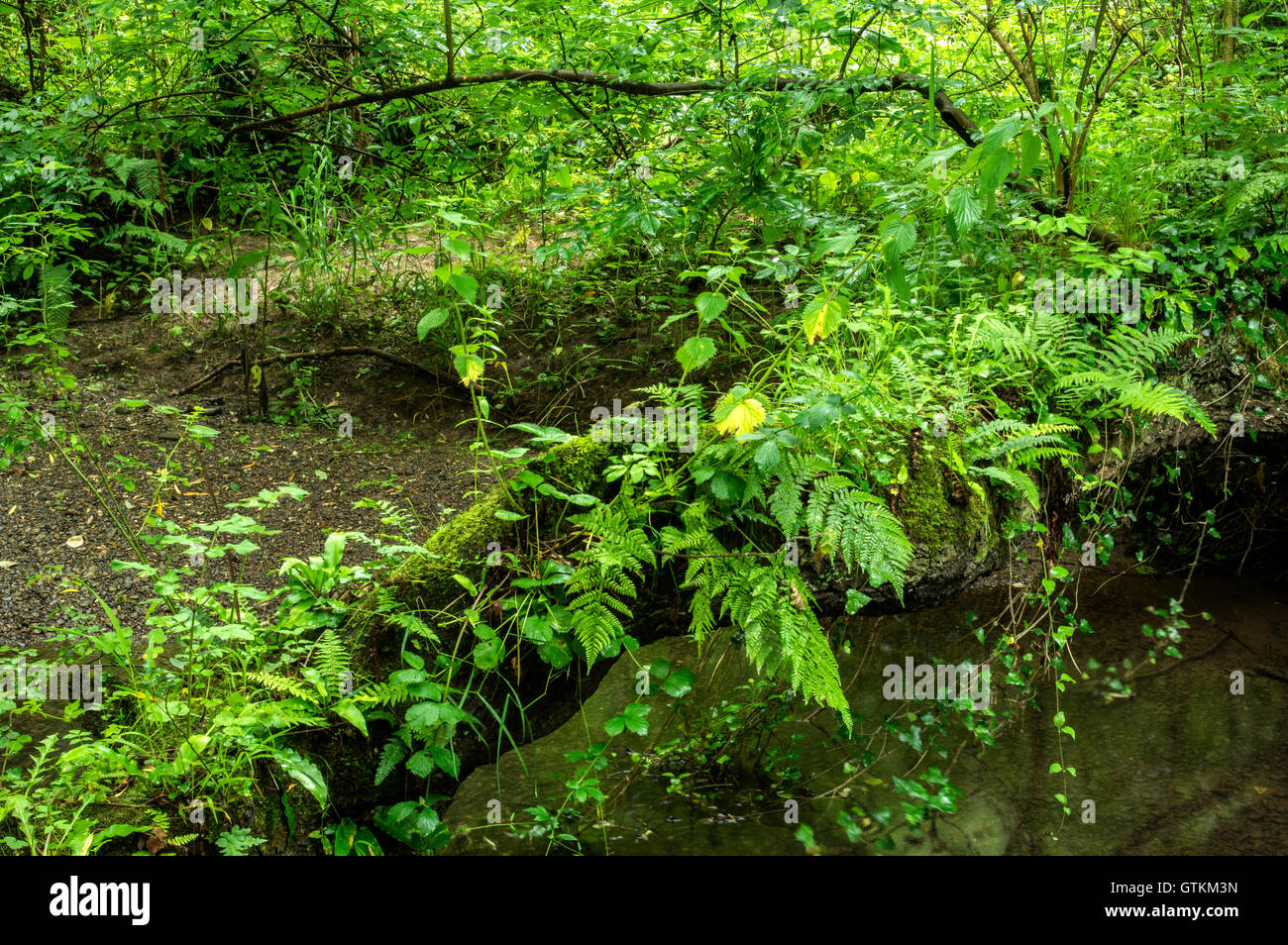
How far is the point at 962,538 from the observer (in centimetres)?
289

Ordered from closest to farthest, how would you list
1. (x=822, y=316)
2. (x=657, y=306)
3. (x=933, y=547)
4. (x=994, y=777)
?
1. (x=822, y=316)
2. (x=933, y=547)
3. (x=994, y=777)
4. (x=657, y=306)

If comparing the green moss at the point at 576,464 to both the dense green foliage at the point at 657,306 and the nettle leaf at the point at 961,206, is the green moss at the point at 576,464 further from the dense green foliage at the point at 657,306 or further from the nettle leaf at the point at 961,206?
the nettle leaf at the point at 961,206

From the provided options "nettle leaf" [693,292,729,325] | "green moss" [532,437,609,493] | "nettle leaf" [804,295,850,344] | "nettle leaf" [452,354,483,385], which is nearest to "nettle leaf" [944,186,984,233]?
"nettle leaf" [804,295,850,344]

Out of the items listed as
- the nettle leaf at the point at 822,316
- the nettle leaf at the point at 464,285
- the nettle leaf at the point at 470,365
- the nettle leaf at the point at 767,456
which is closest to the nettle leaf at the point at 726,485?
the nettle leaf at the point at 767,456

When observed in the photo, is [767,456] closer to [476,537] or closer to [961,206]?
[961,206]

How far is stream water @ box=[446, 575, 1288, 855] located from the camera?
3.34m

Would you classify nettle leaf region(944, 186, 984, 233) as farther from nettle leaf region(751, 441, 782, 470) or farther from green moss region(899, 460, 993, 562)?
green moss region(899, 460, 993, 562)

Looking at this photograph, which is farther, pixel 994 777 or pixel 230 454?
pixel 230 454

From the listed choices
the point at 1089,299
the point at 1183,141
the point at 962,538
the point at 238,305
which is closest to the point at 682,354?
the point at 962,538

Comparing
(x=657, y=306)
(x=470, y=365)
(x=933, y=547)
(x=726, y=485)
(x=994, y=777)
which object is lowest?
(x=994, y=777)

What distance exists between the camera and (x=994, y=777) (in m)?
3.71

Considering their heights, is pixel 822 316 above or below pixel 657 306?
below

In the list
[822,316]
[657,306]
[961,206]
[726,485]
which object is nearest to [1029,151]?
[961,206]

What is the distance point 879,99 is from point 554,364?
3131mm
